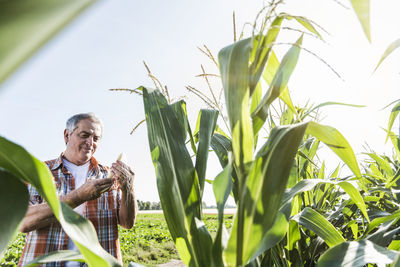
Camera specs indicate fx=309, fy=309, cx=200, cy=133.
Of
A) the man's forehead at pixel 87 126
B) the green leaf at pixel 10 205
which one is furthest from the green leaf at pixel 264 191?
the man's forehead at pixel 87 126

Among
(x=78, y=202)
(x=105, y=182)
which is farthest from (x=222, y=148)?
(x=78, y=202)

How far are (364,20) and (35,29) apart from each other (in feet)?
0.85

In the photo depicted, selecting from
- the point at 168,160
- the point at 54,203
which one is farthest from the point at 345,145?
the point at 54,203

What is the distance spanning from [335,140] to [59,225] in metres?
1.14

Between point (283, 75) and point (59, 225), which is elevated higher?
point (283, 75)

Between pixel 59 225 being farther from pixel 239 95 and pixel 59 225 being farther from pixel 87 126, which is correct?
pixel 239 95

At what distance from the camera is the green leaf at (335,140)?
15.4 inches

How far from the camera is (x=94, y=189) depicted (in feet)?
3.07

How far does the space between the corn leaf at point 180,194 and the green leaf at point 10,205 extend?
7.8 inches

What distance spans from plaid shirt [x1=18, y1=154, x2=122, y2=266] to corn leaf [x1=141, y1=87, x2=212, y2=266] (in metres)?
0.80

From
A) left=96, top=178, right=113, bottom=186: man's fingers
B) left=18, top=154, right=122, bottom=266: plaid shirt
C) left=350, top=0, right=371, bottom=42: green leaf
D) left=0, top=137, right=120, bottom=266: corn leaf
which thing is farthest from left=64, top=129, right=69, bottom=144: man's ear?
left=350, top=0, right=371, bottom=42: green leaf

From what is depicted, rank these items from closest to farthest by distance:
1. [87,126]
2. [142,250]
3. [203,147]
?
[203,147] < [87,126] < [142,250]

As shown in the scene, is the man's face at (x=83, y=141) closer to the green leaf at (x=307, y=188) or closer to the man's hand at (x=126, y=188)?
the man's hand at (x=126, y=188)

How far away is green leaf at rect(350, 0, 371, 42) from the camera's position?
9.9 inches
